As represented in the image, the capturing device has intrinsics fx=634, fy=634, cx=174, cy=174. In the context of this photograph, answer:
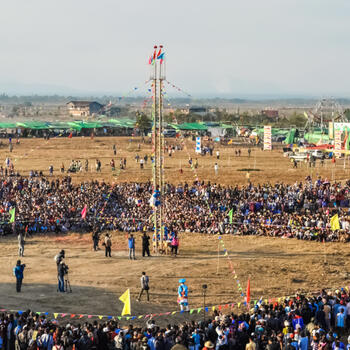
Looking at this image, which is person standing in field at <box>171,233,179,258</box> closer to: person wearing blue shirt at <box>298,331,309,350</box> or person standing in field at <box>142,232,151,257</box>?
person standing in field at <box>142,232,151,257</box>

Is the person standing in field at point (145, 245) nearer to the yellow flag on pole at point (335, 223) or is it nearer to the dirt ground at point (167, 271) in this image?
the dirt ground at point (167, 271)

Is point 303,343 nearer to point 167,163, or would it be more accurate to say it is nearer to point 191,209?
point 191,209

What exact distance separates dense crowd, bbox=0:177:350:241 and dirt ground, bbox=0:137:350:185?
12.7 feet

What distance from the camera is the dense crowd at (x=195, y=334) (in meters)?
14.3

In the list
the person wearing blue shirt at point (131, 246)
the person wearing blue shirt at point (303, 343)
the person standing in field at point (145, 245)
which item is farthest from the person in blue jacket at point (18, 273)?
the person wearing blue shirt at point (303, 343)

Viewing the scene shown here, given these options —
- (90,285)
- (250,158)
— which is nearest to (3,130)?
(250,158)

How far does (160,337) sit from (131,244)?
11.2 metres

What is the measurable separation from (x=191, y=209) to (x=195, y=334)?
17.9 metres

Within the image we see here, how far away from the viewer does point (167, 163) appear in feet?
184

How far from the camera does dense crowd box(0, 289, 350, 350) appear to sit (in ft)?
47.1

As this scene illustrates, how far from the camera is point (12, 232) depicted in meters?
30.5

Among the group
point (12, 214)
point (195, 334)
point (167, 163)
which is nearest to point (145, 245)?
point (12, 214)

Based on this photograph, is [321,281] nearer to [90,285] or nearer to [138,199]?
[90,285]

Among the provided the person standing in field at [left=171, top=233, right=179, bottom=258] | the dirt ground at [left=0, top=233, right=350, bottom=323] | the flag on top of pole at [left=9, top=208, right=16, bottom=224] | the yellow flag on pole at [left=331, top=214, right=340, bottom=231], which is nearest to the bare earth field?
the dirt ground at [left=0, top=233, right=350, bottom=323]
